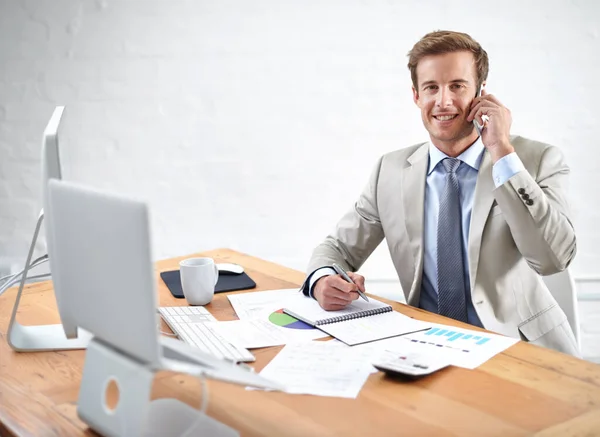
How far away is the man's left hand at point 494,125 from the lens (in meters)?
1.77

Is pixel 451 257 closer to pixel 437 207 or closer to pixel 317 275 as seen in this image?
pixel 437 207

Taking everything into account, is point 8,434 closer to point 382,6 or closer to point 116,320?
point 116,320

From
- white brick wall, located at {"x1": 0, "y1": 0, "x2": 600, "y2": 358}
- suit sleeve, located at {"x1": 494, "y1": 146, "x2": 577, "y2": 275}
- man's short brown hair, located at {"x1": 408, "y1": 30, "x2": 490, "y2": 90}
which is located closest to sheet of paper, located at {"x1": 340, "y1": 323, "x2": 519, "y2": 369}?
suit sleeve, located at {"x1": 494, "y1": 146, "x2": 577, "y2": 275}

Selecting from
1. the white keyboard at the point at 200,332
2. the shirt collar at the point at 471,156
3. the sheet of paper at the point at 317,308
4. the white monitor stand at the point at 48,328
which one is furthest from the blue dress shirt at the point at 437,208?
the white monitor stand at the point at 48,328

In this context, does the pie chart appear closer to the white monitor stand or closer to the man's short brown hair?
the white monitor stand

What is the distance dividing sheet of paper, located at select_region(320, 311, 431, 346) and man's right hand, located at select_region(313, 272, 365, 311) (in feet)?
0.23

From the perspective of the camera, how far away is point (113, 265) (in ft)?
3.36

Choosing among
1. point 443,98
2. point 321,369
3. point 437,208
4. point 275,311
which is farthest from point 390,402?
point 443,98

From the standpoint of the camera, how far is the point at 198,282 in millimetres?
1693

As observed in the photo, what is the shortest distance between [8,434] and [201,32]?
2.11 metres

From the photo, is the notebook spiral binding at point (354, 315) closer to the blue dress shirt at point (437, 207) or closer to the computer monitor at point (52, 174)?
the blue dress shirt at point (437, 207)

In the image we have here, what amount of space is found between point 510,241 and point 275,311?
2.14 ft

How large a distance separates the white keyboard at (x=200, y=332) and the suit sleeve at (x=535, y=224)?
75cm

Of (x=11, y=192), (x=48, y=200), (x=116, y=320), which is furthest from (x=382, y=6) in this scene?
(x=116, y=320)
